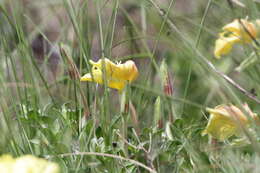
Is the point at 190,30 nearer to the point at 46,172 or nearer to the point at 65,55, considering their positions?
the point at 65,55

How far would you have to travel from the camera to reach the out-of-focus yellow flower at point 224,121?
102cm

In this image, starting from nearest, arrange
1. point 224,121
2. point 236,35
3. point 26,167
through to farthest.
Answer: point 26,167, point 224,121, point 236,35

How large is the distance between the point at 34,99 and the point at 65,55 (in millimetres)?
141

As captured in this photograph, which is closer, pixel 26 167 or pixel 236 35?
pixel 26 167

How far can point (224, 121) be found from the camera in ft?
3.50

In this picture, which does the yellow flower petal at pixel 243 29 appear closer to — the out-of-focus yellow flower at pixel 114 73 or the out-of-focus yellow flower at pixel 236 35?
the out-of-focus yellow flower at pixel 236 35

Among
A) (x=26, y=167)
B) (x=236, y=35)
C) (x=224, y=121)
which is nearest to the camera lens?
(x=26, y=167)

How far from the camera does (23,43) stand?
137 centimetres

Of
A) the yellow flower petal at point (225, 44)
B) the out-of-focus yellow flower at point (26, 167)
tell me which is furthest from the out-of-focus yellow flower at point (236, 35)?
the out-of-focus yellow flower at point (26, 167)

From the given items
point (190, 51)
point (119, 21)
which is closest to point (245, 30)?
point (190, 51)

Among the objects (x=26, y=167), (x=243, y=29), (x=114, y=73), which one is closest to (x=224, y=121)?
(x=243, y=29)

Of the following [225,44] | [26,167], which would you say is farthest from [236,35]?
[26,167]

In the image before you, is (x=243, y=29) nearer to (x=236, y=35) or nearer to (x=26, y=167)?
(x=236, y=35)

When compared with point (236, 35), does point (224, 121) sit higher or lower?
lower
